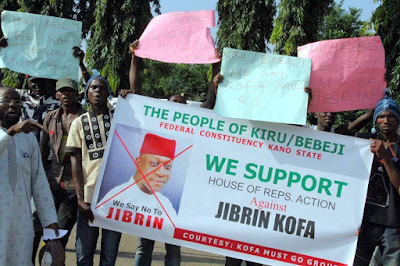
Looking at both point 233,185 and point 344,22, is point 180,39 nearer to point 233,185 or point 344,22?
point 233,185

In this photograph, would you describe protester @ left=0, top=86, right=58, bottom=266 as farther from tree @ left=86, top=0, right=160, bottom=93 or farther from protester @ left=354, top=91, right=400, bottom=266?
tree @ left=86, top=0, right=160, bottom=93

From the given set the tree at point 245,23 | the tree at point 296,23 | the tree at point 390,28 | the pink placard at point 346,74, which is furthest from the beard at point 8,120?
the tree at point 245,23

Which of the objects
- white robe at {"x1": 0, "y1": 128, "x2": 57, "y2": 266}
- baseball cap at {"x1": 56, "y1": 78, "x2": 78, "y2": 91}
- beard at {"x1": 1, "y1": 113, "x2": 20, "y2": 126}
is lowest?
white robe at {"x1": 0, "y1": 128, "x2": 57, "y2": 266}

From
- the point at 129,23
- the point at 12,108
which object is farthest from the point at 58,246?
the point at 129,23

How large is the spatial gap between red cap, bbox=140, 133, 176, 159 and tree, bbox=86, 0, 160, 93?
12734 millimetres

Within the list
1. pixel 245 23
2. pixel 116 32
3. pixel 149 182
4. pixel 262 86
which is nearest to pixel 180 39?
pixel 262 86

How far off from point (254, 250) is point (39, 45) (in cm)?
277

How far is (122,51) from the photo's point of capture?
16.8 meters

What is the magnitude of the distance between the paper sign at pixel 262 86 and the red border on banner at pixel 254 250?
101cm

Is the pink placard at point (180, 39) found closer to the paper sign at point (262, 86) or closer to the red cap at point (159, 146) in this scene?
the paper sign at point (262, 86)

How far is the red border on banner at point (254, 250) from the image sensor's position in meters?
3.62

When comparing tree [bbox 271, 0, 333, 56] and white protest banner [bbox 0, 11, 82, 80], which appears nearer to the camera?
white protest banner [bbox 0, 11, 82, 80]

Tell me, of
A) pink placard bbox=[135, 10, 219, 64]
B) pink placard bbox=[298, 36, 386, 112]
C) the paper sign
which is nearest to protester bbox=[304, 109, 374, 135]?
pink placard bbox=[298, 36, 386, 112]

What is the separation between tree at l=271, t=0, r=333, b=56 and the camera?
13.7 m
